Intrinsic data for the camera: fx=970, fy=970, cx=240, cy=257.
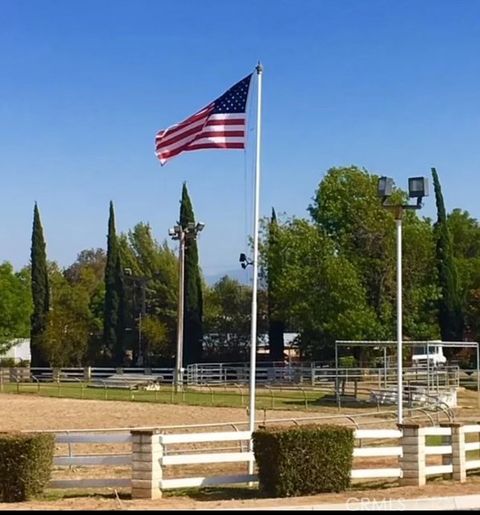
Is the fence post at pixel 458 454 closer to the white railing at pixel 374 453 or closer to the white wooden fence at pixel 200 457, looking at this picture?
the white wooden fence at pixel 200 457

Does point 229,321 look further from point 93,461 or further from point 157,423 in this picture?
point 93,461

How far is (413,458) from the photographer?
15.0 m

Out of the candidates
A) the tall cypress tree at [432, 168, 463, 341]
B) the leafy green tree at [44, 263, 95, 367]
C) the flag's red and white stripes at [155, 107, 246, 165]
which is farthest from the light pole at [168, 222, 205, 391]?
the flag's red and white stripes at [155, 107, 246, 165]

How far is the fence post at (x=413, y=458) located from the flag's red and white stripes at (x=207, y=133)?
226 inches

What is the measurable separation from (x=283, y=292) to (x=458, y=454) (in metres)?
42.2

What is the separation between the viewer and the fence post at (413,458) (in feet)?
49.2

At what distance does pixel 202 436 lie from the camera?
1409 cm

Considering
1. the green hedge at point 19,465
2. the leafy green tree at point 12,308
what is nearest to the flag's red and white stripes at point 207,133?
the green hedge at point 19,465

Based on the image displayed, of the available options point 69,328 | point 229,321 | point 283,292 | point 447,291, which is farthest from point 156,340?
point 447,291

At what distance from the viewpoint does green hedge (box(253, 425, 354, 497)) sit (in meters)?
13.8

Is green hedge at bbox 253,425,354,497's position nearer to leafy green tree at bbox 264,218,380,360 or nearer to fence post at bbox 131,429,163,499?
fence post at bbox 131,429,163,499

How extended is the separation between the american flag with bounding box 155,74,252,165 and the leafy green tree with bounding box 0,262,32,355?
5346 centimetres

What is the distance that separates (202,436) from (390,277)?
4461 centimetres

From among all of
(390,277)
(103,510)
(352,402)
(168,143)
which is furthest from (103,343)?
(103,510)
